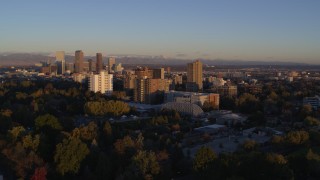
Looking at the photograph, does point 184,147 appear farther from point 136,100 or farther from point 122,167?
point 136,100

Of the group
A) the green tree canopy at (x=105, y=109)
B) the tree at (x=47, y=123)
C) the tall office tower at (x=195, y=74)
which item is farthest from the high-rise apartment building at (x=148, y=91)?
the tree at (x=47, y=123)

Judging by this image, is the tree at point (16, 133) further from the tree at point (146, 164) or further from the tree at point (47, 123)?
the tree at point (146, 164)

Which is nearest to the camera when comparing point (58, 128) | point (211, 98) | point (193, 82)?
point (58, 128)

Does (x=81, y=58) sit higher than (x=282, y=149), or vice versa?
(x=81, y=58)

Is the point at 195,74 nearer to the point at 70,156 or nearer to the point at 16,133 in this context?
the point at 16,133

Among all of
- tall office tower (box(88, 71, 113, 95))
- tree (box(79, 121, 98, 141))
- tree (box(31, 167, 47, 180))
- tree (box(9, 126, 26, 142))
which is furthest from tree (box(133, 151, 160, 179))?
tall office tower (box(88, 71, 113, 95))

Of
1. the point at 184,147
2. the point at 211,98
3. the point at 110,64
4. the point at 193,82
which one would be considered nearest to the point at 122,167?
the point at 184,147
